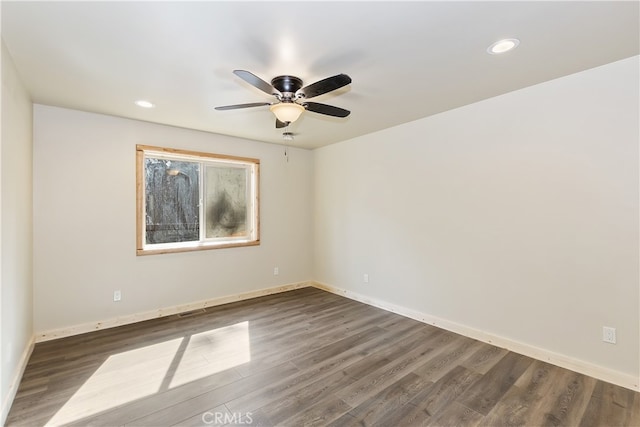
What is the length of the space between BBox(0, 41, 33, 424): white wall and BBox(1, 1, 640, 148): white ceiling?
0.26m

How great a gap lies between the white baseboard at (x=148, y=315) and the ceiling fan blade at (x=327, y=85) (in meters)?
3.33

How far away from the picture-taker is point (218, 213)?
4.56 meters

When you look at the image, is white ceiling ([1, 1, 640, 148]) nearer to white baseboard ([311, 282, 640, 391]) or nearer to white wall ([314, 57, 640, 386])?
white wall ([314, 57, 640, 386])

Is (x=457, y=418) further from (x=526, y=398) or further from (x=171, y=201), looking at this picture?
(x=171, y=201)

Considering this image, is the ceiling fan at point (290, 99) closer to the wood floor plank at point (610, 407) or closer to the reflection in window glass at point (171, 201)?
the reflection in window glass at point (171, 201)

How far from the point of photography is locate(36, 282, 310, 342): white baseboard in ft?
10.6

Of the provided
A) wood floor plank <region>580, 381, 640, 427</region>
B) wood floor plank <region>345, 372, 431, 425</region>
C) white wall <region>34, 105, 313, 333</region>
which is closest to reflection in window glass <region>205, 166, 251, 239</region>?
white wall <region>34, 105, 313, 333</region>

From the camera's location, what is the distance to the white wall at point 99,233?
10.5 ft

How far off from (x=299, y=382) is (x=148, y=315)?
245cm

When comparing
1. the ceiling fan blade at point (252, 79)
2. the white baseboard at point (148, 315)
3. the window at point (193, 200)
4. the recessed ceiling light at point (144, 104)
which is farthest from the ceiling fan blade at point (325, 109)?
the white baseboard at point (148, 315)

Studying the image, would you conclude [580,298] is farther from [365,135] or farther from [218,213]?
[218,213]

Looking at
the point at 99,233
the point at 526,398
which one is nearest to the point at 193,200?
the point at 99,233

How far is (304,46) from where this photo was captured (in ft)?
6.69

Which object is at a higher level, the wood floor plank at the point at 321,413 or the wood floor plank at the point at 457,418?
the wood floor plank at the point at 321,413
